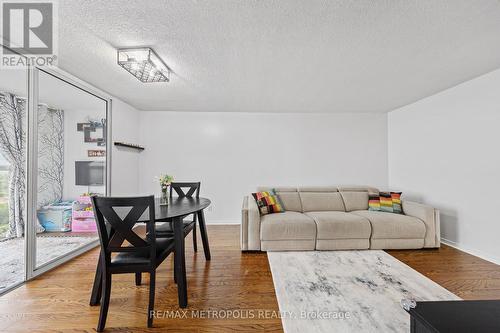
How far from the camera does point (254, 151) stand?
4395 mm

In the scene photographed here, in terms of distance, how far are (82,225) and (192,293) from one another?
2.39 metres

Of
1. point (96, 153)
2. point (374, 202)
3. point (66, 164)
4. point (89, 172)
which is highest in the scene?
point (96, 153)

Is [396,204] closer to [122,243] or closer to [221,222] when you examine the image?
[221,222]

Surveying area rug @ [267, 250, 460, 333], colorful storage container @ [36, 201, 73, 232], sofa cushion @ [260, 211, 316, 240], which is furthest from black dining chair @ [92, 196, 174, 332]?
colorful storage container @ [36, 201, 73, 232]

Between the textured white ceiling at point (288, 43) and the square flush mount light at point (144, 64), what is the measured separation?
0.23 feet

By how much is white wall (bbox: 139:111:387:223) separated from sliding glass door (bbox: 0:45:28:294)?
2.10m

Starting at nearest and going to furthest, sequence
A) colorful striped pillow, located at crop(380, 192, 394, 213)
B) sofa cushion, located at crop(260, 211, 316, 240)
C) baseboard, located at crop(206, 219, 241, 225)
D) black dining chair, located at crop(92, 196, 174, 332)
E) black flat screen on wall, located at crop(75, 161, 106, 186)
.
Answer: black dining chair, located at crop(92, 196, 174, 332) → sofa cushion, located at crop(260, 211, 316, 240) → black flat screen on wall, located at crop(75, 161, 106, 186) → colorful striped pillow, located at crop(380, 192, 394, 213) → baseboard, located at crop(206, 219, 241, 225)

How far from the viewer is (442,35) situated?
1.82 metres

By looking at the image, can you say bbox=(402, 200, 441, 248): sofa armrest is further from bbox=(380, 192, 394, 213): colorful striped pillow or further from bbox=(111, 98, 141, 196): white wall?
bbox=(111, 98, 141, 196): white wall

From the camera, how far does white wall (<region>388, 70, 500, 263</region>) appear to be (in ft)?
8.56

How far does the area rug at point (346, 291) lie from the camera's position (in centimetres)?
160

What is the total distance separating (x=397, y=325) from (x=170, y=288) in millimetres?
1979

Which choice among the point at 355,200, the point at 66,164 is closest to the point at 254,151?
the point at 355,200

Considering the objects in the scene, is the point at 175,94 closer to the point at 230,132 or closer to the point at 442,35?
the point at 230,132
